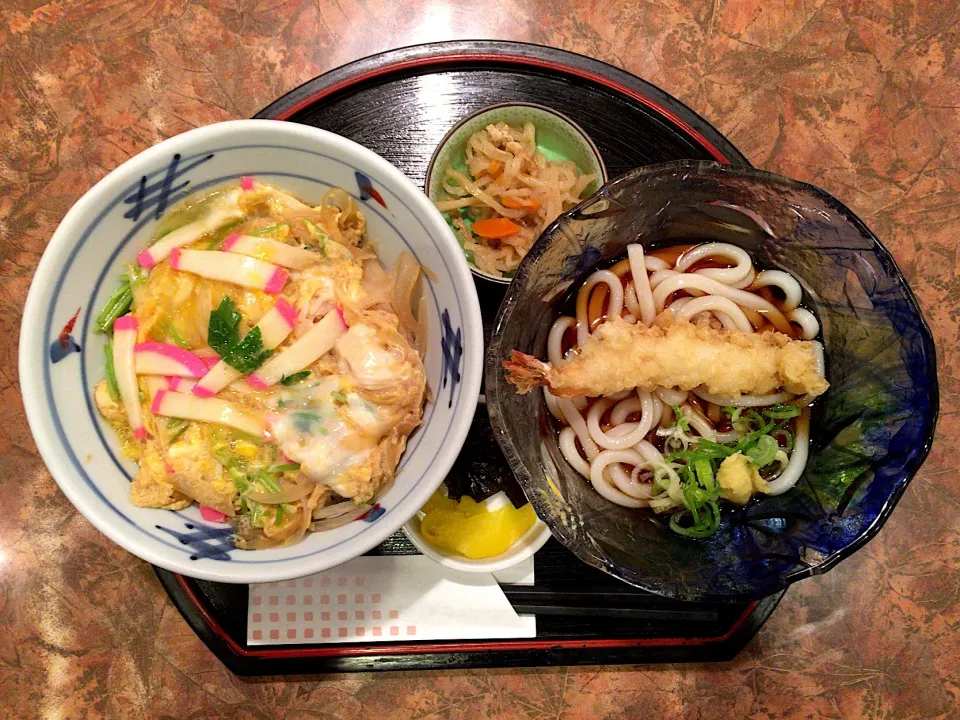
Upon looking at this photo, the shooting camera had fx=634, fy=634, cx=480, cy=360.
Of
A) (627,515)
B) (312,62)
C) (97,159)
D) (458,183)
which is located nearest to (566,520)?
(627,515)

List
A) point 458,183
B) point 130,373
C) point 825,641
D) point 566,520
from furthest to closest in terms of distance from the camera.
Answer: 1. point 825,641
2. point 458,183
3. point 566,520
4. point 130,373

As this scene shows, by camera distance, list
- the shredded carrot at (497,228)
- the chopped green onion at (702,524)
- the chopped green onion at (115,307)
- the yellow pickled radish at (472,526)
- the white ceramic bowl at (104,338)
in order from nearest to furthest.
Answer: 1. the white ceramic bowl at (104,338)
2. the chopped green onion at (115,307)
3. the chopped green onion at (702,524)
4. the yellow pickled radish at (472,526)
5. the shredded carrot at (497,228)

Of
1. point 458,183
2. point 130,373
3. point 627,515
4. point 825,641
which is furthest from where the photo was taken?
point 825,641

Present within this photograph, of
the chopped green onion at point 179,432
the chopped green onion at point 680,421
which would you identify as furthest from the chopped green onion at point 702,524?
the chopped green onion at point 179,432

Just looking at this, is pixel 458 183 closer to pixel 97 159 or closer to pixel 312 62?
pixel 312 62

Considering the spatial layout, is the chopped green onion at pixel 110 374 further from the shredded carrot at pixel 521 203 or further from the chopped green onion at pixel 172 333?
the shredded carrot at pixel 521 203

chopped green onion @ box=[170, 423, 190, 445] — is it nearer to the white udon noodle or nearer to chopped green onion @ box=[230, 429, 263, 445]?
chopped green onion @ box=[230, 429, 263, 445]
